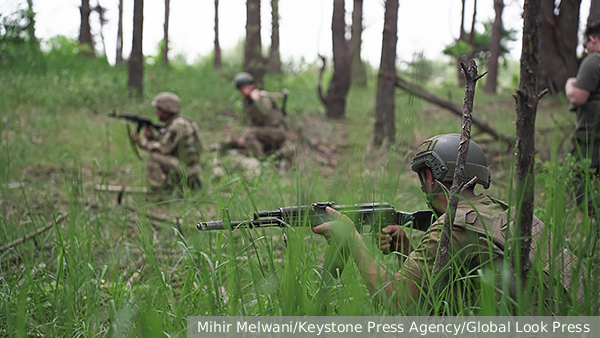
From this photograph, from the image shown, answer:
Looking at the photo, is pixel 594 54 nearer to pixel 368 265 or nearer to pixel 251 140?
pixel 368 265

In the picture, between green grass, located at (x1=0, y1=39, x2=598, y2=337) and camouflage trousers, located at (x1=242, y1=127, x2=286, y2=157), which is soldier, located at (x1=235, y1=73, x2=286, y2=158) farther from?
green grass, located at (x1=0, y1=39, x2=598, y2=337)

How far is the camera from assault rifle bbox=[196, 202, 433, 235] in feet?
5.71

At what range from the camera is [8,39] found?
670 centimetres

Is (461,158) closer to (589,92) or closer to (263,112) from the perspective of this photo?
(589,92)

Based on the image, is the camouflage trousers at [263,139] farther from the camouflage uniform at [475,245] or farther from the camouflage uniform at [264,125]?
the camouflage uniform at [475,245]

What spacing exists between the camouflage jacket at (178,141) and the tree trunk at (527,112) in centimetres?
416

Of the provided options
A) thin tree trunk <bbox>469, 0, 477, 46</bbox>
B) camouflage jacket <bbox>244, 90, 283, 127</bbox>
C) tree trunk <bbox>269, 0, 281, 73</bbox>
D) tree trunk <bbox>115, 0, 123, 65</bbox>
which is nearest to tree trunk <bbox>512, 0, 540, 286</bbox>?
camouflage jacket <bbox>244, 90, 283, 127</bbox>

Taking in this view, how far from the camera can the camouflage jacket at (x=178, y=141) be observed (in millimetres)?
5102

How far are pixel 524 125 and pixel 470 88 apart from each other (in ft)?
0.68

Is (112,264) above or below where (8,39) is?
below

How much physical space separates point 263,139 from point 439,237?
555 centimetres

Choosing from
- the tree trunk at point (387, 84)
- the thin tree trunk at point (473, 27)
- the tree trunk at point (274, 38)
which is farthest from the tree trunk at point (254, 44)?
the thin tree trunk at point (473, 27)

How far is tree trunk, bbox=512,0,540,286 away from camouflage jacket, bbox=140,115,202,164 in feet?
13.6

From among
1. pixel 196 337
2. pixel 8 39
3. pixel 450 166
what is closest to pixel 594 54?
pixel 450 166
